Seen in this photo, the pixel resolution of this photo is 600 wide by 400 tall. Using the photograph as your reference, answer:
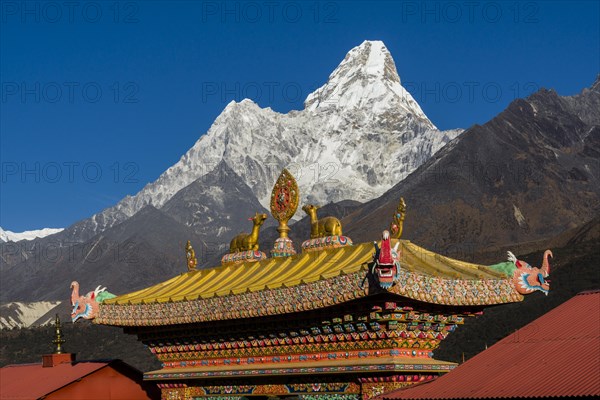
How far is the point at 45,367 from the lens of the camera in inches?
679

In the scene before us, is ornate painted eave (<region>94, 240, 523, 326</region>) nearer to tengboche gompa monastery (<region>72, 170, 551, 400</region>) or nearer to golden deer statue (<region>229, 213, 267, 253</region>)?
tengboche gompa monastery (<region>72, 170, 551, 400</region>)

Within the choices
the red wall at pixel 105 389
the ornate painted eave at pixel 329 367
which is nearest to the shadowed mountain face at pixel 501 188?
the red wall at pixel 105 389

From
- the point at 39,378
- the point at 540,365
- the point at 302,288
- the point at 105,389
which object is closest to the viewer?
the point at 540,365

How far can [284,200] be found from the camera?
45.8 ft

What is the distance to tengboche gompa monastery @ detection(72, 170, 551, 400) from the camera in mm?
10531

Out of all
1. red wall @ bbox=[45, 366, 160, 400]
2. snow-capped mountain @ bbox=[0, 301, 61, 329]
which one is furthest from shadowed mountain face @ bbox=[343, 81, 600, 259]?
red wall @ bbox=[45, 366, 160, 400]

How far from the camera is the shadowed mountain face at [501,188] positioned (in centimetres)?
10800

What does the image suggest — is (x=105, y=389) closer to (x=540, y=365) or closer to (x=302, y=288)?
(x=302, y=288)

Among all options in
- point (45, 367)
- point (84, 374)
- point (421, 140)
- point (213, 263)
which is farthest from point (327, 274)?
point (421, 140)

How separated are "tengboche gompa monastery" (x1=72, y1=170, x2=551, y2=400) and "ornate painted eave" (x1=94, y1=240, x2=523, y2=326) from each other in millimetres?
19

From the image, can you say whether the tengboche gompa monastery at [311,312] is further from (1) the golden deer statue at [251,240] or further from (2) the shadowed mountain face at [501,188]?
(2) the shadowed mountain face at [501,188]

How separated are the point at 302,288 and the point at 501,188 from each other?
110848 millimetres

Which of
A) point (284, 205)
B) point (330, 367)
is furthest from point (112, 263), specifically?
point (330, 367)

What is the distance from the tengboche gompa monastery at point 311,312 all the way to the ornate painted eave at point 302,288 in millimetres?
19
